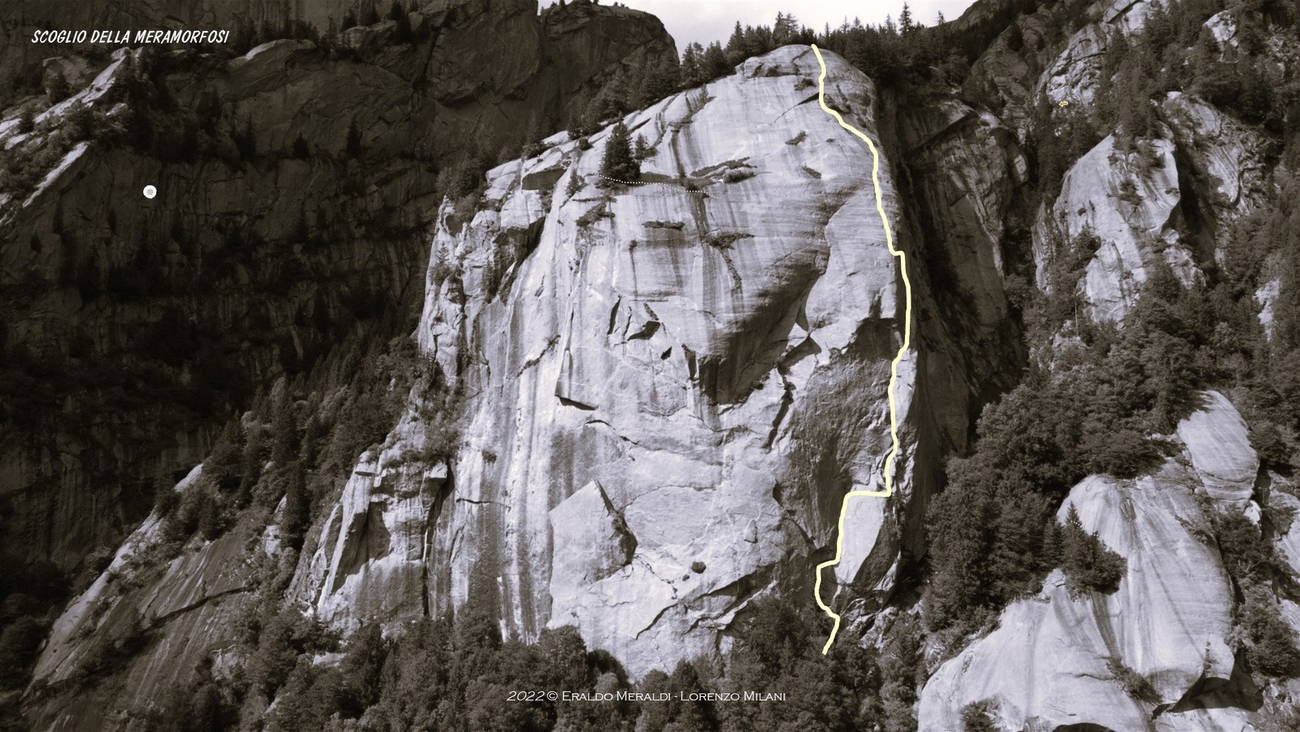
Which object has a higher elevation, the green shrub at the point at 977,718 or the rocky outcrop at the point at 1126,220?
the rocky outcrop at the point at 1126,220

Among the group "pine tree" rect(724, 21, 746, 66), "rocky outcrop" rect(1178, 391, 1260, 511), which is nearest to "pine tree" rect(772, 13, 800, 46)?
"pine tree" rect(724, 21, 746, 66)

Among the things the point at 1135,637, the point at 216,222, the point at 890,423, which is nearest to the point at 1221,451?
the point at 1135,637

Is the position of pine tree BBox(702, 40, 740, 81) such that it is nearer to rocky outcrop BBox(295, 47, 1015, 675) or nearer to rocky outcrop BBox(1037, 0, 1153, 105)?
rocky outcrop BBox(295, 47, 1015, 675)

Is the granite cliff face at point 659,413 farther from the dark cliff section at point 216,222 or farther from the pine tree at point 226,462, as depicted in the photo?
the dark cliff section at point 216,222

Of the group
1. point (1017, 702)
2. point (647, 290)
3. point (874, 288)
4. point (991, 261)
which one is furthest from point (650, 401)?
point (991, 261)

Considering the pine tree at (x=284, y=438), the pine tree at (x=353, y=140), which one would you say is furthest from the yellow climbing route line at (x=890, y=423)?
the pine tree at (x=353, y=140)

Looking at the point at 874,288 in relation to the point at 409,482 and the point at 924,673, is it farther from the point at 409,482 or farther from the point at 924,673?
the point at 409,482
